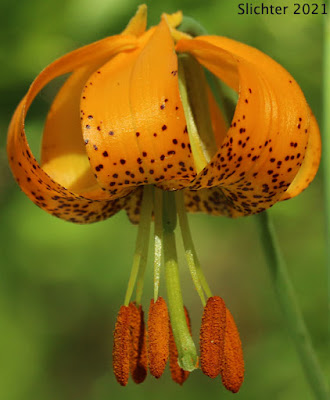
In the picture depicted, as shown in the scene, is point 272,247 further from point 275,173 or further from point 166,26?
point 166,26

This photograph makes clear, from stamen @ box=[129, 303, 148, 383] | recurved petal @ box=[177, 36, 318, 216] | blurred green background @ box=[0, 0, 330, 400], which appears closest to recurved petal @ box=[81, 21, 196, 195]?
recurved petal @ box=[177, 36, 318, 216]

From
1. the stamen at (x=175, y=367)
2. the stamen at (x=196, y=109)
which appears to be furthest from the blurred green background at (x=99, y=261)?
the stamen at (x=175, y=367)

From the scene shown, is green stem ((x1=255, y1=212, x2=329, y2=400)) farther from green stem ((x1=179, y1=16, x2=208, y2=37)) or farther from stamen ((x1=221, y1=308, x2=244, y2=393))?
green stem ((x1=179, y1=16, x2=208, y2=37))

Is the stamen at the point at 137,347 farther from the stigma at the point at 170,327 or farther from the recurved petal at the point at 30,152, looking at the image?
the recurved petal at the point at 30,152

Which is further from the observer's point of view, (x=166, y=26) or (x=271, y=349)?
(x=271, y=349)

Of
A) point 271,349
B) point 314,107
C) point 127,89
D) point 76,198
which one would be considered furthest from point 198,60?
point 271,349

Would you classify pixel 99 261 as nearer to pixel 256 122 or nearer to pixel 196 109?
pixel 196 109
